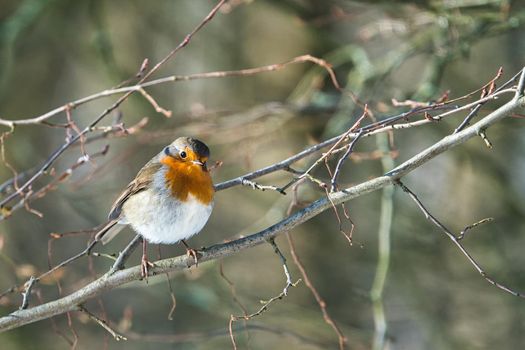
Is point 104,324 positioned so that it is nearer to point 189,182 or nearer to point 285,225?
point 285,225

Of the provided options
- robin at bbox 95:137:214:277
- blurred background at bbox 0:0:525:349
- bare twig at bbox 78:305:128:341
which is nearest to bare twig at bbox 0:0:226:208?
robin at bbox 95:137:214:277

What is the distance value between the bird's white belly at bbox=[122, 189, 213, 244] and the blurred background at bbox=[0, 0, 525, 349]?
1034mm

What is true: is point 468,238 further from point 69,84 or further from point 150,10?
point 69,84

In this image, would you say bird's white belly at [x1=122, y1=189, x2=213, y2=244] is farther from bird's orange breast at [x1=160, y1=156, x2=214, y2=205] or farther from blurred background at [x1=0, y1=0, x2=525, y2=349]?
blurred background at [x1=0, y1=0, x2=525, y2=349]

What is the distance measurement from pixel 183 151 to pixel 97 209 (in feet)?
10.8

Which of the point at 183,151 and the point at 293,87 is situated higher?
the point at 293,87

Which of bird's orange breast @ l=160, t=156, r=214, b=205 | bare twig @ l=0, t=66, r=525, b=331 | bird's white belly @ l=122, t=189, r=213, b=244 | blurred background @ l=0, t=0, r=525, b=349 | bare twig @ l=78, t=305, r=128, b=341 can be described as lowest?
bare twig @ l=78, t=305, r=128, b=341

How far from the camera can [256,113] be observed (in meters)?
4.30

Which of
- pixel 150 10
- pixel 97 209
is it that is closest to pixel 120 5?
pixel 150 10

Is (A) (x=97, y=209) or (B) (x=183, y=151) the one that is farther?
(A) (x=97, y=209)

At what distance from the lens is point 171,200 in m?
3.13

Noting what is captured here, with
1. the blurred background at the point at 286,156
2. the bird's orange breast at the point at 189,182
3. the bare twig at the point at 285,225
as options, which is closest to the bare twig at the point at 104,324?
the bare twig at the point at 285,225

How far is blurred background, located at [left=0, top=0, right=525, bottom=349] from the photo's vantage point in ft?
14.9

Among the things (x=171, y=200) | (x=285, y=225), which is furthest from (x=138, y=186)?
(x=285, y=225)
